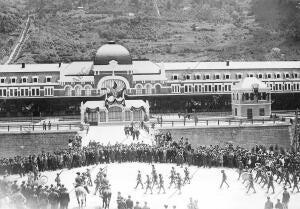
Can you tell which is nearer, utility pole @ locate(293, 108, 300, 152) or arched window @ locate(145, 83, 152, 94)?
utility pole @ locate(293, 108, 300, 152)

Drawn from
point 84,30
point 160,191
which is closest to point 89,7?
point 84,30

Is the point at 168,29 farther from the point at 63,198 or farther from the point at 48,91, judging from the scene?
the point at 63,198

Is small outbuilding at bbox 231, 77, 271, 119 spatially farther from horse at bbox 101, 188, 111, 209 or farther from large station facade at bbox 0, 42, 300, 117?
horse at bbox 101, 188, 111, 209

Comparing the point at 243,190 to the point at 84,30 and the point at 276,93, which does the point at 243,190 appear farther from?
the point at 84,30

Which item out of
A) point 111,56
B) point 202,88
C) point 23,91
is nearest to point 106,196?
point 111,56

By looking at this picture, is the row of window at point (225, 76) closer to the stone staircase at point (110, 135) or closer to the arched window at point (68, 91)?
the arched window at point (68, 91)

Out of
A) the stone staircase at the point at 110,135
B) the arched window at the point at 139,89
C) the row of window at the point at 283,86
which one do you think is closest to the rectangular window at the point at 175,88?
the arched window at the point at 139,89

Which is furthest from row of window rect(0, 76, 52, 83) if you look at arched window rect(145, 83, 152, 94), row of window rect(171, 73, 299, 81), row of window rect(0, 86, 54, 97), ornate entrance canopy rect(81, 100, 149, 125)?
ornate entrance canopy rect(81, 100, 149, 125)

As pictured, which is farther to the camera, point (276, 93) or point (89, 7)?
point (89, 7)
